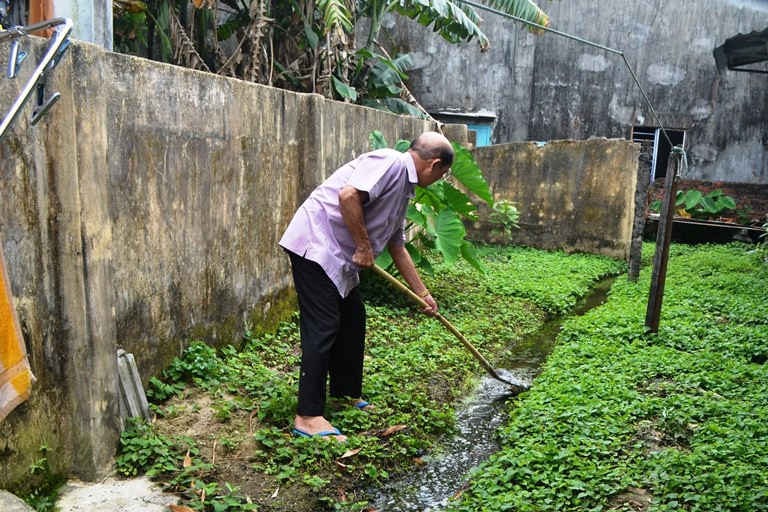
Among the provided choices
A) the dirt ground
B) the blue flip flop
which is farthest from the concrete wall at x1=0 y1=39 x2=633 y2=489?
the blue flip flop

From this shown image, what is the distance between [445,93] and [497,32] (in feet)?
6.26

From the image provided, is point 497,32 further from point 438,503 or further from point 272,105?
point 438,503

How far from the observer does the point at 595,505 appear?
10.0 ft

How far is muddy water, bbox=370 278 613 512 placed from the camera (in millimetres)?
3309

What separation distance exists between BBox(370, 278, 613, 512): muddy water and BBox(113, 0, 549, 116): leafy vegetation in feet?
15.3

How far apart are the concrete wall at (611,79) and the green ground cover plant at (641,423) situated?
11185 millimetres

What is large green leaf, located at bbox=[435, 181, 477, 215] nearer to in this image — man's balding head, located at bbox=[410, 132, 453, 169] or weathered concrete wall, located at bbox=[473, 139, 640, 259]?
man's balding head, located at bbox=[410, 132, 453, 169]

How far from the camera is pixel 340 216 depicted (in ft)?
12.1

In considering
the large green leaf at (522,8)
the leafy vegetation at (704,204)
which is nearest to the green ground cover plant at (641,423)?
the leafy vegetation at (704,204)

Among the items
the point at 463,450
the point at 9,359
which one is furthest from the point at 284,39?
the point at 9,359

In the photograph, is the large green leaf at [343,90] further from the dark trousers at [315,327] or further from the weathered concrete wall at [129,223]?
the dark trousers at [315,327]

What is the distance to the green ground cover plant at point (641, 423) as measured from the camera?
3102 mm

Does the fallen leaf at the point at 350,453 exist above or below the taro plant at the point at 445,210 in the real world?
below

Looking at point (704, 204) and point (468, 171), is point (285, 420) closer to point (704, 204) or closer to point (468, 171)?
point (468, 171)
